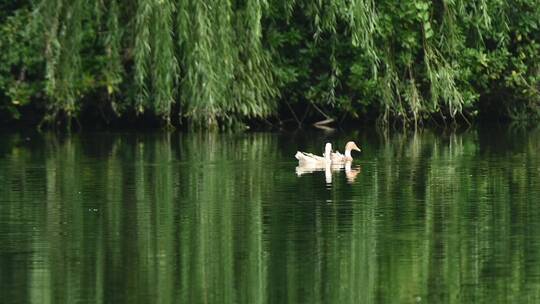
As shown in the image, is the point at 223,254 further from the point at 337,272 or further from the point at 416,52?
the point at 416,52

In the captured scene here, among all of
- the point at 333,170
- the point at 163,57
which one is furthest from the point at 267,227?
the point at 163,57

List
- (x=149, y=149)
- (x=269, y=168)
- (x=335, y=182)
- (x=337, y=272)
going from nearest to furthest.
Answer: (x=337, y=272)
(x=335, y=182)
(x=269, y=168)
(x=149, y=149)

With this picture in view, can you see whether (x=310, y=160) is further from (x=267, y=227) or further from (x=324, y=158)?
(x=267, y=227)

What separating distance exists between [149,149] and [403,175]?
6.43 metres

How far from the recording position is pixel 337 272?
12789 mm

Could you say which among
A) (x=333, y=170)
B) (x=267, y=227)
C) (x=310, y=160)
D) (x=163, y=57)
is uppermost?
(x=163, y=57)

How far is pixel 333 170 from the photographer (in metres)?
22.0

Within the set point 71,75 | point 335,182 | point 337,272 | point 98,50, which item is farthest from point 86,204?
point 98,50

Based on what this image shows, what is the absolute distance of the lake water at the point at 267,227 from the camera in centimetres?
1222

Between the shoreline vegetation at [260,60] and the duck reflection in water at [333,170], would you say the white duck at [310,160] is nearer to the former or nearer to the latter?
the duck reflection in water at [333,170]

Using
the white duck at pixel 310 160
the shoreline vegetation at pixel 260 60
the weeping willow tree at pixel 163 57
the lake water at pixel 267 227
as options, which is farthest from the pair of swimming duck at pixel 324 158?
the shoreline vegetation at pixel 260 60

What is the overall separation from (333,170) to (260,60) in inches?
293

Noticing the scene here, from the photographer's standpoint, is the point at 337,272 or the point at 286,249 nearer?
the point at 337,272

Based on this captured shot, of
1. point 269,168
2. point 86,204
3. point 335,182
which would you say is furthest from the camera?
point 269,168
